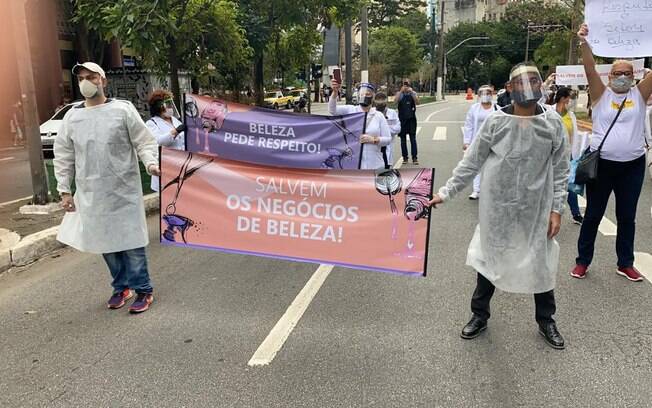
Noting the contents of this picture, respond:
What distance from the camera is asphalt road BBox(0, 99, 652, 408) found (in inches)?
130

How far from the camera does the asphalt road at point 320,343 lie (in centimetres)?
329

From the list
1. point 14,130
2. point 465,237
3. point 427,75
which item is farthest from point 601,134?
point 427,75

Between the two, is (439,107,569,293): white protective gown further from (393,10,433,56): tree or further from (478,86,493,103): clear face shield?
(393,10,433,56): tree

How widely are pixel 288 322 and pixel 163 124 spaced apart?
326 centimetres

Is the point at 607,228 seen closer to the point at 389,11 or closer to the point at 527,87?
the point at 527,87

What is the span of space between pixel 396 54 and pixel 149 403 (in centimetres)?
5962

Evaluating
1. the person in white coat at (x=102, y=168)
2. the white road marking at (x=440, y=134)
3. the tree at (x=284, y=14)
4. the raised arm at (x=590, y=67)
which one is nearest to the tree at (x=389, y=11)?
the white road marking at (x=440, y=134)

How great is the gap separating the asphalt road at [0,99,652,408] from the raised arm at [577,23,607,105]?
1675 millimetres

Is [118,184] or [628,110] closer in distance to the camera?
[118,184]

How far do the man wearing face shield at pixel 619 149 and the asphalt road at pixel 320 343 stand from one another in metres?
0.34

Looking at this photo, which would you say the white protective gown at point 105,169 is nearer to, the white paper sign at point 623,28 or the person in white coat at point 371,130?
the person in white coat at point 371,130

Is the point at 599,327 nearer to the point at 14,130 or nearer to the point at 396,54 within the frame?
the point at 14,130

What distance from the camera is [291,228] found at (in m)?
4.40

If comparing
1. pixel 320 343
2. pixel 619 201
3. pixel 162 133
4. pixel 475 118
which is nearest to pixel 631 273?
pixel 619 201
